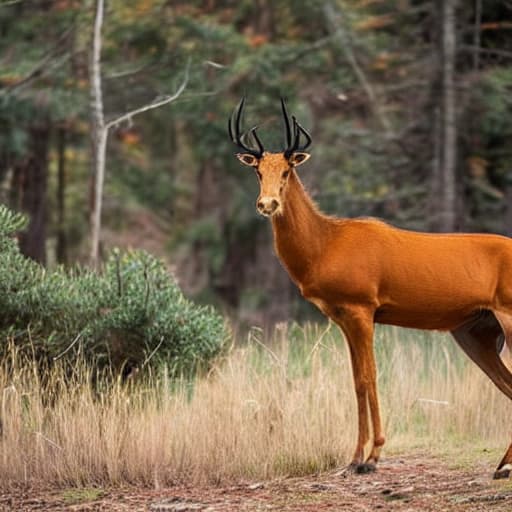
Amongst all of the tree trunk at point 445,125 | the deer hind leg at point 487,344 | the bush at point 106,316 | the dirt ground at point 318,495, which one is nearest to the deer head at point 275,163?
the deer hind leg at point 487,344

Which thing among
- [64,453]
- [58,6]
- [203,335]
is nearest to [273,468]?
[64,453]

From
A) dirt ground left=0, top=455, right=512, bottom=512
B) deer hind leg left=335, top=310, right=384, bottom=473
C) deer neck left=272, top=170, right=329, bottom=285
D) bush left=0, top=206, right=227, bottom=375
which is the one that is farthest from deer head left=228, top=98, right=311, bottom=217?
bush left=0, top=206, right=227, bottom=375

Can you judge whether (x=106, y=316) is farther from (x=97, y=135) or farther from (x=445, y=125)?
(x=445, y=125)

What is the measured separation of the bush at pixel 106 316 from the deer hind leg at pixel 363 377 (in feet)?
6.17

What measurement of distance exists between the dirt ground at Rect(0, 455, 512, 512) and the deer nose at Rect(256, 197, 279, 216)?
184cm

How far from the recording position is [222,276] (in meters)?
26.7

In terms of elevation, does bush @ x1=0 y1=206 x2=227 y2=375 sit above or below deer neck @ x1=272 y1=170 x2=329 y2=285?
below

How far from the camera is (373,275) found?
8336mm

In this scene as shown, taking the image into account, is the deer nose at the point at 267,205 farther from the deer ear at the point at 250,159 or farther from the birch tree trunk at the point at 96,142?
the birch tree trunk at the point at 96,142

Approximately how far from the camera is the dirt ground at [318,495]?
755 cm

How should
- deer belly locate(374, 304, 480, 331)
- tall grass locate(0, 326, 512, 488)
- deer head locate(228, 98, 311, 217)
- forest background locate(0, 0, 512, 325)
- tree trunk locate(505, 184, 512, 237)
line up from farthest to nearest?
1. forest background locate(0, 0, 512, 325)
2. tree trunk locate(505, 184, 512, 237)
3. tall grass locate(0, 326, 512, 488)
4. deer belly locate(374, 304, 480, 331)
5. deer head locate(228, 98, 311, 217)

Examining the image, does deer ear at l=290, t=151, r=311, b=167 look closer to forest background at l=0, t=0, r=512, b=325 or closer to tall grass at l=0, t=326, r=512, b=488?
tall grass at l=0, t=326, r=512, b=488

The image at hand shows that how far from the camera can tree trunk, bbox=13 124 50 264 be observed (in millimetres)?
19703

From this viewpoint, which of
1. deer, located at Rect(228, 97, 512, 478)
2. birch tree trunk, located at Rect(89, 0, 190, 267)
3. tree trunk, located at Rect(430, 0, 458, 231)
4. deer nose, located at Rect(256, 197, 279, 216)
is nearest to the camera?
deer nose, located at Rect(256, 197, 279, 216)
